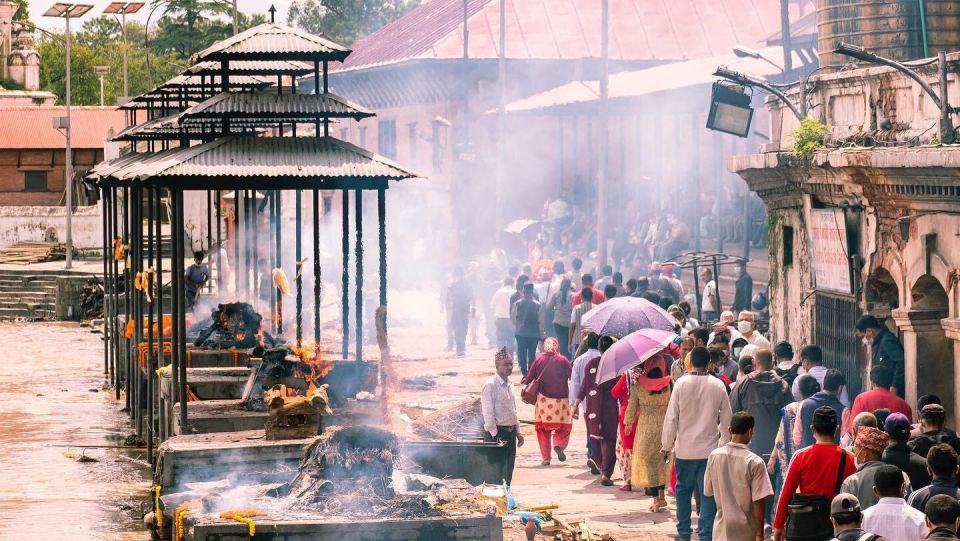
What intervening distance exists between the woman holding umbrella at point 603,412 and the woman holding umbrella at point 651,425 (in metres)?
1.14

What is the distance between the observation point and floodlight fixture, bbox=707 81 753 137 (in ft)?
64.9

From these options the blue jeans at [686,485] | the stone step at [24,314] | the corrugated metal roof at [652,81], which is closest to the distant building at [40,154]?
the stone step at [24,314]

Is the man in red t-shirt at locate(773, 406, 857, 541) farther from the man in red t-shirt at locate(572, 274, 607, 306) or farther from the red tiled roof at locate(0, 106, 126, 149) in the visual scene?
the red tiled roof at locate(0, 106, 126, 149)

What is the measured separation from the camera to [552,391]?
16469mm

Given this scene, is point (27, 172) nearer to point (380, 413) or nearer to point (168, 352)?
point (168, 352)

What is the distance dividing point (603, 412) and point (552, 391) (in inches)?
38.9

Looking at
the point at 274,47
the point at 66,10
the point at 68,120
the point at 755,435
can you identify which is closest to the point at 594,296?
the point at 274,47

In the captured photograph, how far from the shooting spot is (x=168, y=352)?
65.2ft

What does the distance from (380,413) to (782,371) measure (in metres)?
3.95

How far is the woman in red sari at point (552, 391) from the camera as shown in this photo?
1647 centimetres

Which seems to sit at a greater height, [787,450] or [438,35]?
[438,35]

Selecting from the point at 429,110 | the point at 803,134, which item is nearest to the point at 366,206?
the point at 429,110

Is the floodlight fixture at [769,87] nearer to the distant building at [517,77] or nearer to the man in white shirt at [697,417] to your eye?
the man in white shirt at [697,417]

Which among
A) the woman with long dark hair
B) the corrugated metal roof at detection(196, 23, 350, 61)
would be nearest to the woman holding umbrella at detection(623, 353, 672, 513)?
the corrugated metal roof at detection(196, 23, 350, 61)
